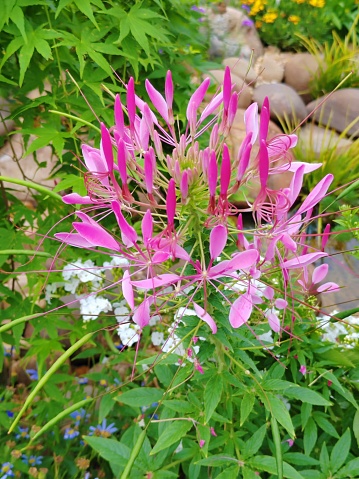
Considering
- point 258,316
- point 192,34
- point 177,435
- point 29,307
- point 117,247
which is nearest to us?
point 117,247

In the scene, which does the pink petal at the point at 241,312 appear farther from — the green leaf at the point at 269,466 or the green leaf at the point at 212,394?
the green leaf at the point at 269,466

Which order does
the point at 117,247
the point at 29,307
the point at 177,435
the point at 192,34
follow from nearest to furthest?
the point at 117,247 → the point at 177,435 → the point at 29,307 → the point at 192,34

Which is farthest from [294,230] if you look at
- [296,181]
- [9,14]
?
[9,14]

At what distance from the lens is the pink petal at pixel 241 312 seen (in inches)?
30.4

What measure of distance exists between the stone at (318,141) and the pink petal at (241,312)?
8.62ft

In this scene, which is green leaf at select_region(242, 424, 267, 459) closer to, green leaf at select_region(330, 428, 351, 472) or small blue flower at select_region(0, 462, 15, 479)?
green leaf at select_region(330, 428, 351, 472)

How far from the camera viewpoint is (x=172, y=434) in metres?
1.01

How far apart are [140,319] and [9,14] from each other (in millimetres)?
968

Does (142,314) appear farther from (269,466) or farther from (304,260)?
(269,466)

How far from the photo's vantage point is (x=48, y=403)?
1597 mm

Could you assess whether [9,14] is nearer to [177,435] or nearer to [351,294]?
[177,435]

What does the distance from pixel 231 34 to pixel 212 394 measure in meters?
4.78

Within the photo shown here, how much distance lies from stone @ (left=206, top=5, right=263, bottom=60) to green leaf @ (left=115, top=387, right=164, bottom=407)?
4194mm

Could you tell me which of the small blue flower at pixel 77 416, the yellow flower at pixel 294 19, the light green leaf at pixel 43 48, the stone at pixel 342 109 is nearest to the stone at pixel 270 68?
the yellow flower at pixel 294 19
